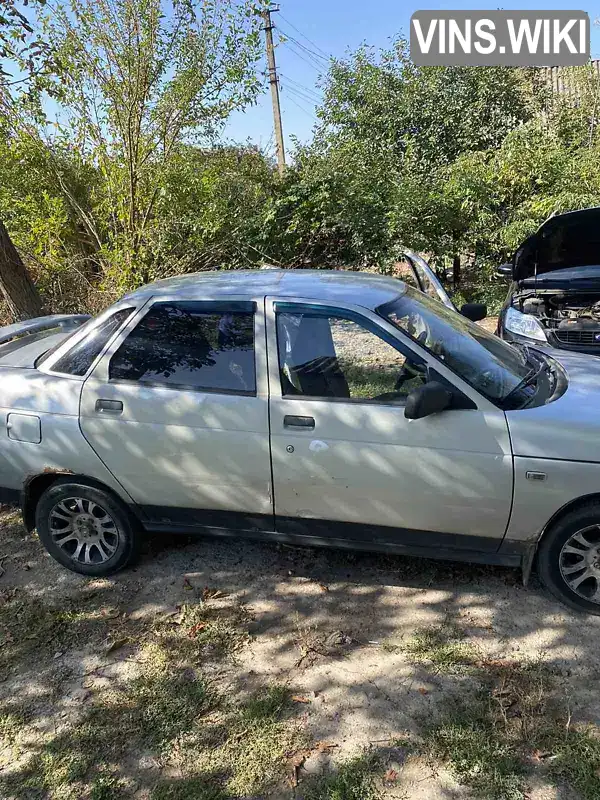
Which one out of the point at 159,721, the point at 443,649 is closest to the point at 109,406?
the point at 159,721

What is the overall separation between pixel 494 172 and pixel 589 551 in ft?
30.4

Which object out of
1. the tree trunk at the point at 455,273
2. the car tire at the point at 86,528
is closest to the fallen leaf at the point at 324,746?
the car tire at the point at 86,528

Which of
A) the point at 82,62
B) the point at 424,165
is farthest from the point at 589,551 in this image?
the point at 424,165

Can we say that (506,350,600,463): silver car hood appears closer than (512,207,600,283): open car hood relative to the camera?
Yes

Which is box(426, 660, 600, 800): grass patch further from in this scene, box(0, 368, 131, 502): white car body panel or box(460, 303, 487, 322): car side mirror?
box(460, 303, 487, 322): car side mirror

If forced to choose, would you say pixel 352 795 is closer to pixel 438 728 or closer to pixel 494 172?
pixel 438 728

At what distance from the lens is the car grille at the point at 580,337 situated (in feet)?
19.0

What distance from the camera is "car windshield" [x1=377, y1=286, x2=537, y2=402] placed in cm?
308

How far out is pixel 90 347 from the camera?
11.4 feet

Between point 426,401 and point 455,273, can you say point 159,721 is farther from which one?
point 455,273

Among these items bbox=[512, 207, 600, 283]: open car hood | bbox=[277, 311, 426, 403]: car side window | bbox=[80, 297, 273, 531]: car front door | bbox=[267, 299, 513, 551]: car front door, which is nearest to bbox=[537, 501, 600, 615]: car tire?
bbox=[267, 299, 513, 551]: car front door

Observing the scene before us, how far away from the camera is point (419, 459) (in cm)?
294

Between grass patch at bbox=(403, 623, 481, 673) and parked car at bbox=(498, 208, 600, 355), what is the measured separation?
333 centimetres

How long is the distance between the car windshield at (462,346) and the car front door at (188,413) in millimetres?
829
